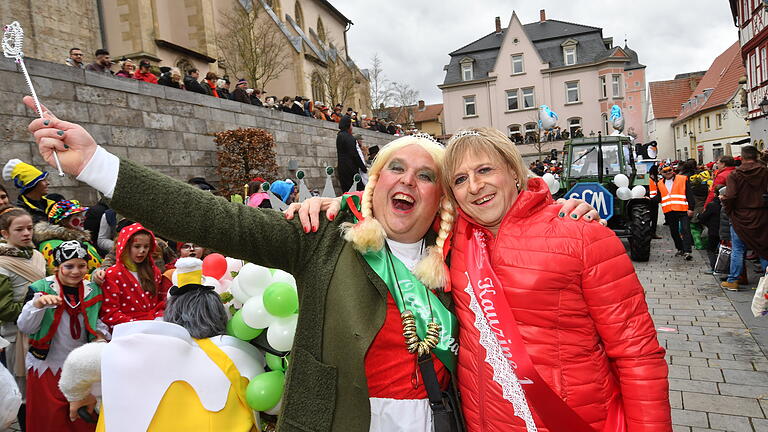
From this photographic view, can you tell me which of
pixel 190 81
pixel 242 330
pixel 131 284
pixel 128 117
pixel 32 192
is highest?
pixel 190 81

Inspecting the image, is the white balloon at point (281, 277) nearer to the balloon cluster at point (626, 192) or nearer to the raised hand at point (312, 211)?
the raised hand at point (312, 211)

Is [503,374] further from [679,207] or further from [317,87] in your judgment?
[317,87]

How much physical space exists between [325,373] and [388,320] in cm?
29

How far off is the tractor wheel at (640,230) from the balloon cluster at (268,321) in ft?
26.3

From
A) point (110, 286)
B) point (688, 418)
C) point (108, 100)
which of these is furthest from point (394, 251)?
point (108, 100)

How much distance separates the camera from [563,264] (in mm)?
1631

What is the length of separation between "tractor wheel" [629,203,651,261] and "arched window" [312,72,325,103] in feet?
59.0

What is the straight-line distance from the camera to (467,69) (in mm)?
42094

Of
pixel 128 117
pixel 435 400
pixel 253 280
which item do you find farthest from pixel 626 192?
pixel 128 117

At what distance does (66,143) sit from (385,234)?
109 cm

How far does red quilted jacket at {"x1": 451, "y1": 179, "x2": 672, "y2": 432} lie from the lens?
5.27ft

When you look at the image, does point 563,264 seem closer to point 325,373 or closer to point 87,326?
point 325,373

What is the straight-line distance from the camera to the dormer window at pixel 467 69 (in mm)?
41938

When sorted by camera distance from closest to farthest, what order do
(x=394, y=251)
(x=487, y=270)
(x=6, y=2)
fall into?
(x=487, y=270), (x=394, y=251), (x=6, y=2)
